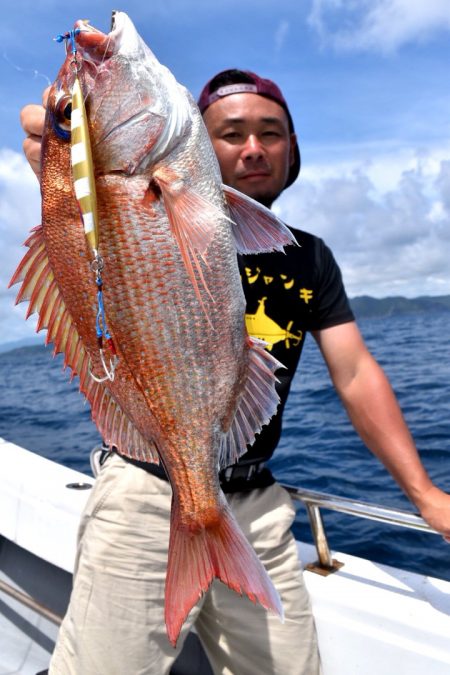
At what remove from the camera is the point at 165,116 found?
1667mm

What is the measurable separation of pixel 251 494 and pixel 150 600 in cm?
58

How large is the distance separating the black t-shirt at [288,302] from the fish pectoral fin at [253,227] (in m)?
0.81

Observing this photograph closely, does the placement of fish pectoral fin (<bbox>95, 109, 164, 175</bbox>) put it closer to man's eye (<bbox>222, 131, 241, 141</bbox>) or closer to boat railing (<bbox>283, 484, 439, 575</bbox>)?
man's eye (<bbox>222, 131, 241, 141</bbox>)

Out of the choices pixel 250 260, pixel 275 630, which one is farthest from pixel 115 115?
pixel 275 630

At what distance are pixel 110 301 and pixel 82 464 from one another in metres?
7.73

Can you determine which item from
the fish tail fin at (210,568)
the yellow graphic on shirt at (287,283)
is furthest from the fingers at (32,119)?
the fish tail fin at (210,568)

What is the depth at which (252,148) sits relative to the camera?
2482mm

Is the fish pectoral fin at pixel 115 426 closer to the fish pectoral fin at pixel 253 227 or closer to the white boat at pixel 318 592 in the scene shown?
the fish pectoral fin at pixel 253 227

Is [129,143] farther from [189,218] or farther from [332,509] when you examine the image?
[332,509]

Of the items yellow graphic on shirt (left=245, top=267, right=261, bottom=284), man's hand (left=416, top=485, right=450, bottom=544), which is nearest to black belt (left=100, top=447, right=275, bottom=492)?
man's hand (left=416, top=485, right=450, bottom=544)

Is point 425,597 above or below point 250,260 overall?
below

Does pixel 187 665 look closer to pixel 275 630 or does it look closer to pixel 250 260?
pixel 275 630

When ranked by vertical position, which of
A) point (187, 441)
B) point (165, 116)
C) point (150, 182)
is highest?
point (165, 116)

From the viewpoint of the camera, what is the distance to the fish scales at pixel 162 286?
1617 millimetres
